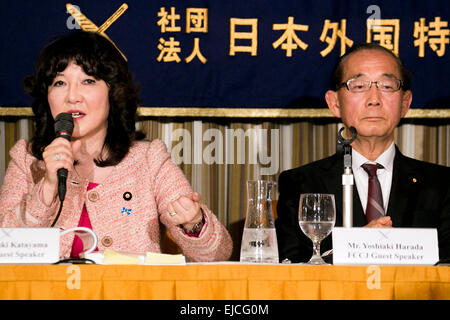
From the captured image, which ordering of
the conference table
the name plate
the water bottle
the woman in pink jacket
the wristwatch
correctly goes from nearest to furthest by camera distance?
the conference table
the name plate
the water bottle
the wristwatch
the woman in pink jacket

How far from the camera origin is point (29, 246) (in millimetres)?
1365

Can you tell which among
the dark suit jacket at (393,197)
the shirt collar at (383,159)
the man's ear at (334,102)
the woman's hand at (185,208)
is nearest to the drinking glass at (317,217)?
the woman's hand at (185,208)

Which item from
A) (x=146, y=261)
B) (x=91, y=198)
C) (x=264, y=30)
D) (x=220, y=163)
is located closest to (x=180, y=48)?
(x=264, y=30)

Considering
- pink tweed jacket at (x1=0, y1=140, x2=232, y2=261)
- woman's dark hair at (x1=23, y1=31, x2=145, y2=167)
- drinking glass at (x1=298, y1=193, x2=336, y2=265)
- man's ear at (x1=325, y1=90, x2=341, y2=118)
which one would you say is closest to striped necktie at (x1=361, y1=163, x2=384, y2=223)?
man's ear at (x1=325, y1=90, x2=341, y2=118)

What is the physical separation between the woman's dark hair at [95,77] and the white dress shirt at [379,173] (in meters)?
0.80

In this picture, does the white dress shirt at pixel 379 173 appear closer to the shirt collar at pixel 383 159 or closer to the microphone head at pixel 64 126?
the shirt collar at pixel 383 159

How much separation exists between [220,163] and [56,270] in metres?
1.99

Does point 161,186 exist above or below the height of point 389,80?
below

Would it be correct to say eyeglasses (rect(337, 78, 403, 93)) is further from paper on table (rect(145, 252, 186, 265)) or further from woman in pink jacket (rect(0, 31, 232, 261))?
paper on table (rect(145, 252, 186, 265))

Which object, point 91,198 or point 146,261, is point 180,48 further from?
point 146,261

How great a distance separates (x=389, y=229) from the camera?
142 centimetres

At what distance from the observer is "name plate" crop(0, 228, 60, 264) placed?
1.35 meters

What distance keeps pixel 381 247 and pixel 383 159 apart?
3.19ft

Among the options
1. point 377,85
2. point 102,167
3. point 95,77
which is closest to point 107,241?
point 102,167
